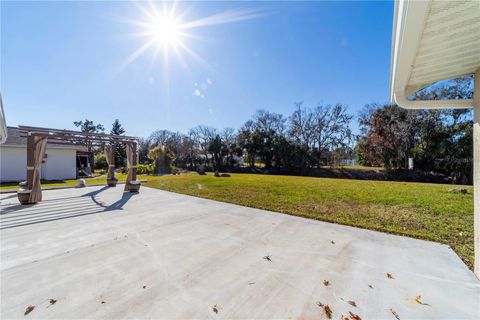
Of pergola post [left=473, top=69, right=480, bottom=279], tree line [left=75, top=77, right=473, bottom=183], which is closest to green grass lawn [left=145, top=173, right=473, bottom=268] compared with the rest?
pergola post [left=473, top=69, right=480, bottom=279]

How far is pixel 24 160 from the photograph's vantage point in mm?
11633

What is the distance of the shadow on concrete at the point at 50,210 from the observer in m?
4.41

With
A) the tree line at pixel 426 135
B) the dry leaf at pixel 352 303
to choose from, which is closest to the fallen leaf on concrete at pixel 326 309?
the dry leaf at pixel 352 303

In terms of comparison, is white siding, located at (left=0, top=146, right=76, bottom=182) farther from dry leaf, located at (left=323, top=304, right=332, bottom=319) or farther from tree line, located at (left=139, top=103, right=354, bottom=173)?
dry leaf, located at (left=323, top=304, right=332, bottom=319)

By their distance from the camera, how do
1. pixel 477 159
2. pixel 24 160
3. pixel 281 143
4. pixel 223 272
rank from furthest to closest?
1. pixel 281 143
2. pixel 24 160
3. pixel 223 272
4. pixel 477 159

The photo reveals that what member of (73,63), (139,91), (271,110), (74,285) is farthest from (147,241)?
(271,110)

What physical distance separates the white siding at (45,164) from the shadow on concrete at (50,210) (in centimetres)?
855

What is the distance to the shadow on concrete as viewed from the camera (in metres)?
4.41

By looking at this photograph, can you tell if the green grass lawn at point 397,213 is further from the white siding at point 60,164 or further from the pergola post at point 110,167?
the white siding at point 60,164

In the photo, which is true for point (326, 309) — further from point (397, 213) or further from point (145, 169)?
point (145, 169)

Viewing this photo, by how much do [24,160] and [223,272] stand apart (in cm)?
1600

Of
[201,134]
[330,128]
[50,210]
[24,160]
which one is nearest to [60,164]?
[24,160]

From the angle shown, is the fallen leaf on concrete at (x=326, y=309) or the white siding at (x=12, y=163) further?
the white siding at (x=12, y=163)

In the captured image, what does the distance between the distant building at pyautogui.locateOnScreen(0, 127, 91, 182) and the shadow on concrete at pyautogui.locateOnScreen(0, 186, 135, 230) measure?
730 cm
